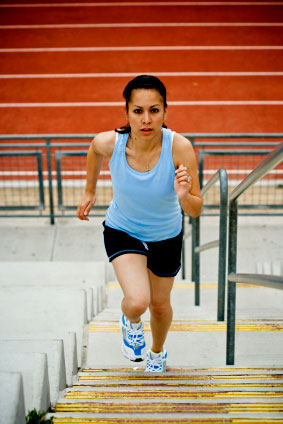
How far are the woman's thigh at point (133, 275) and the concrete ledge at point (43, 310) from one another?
60 centimetres

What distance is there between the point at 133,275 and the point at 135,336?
0.36m

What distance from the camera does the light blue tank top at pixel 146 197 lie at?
2316 mm

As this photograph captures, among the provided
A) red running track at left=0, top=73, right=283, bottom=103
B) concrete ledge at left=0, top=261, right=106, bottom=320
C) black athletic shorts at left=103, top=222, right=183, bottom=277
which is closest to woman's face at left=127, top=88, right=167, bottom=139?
black athletic shorts at left=103, top=222, right=183, bottom=277

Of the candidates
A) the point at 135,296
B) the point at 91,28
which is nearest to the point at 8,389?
the point at 135,296

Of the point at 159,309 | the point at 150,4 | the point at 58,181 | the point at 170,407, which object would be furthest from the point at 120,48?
the point at 170,407

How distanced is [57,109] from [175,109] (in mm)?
2632

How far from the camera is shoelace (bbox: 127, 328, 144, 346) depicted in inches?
99.9

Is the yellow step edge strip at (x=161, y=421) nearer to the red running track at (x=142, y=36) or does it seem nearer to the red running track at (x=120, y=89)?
the red running track at (x=120, y=89)

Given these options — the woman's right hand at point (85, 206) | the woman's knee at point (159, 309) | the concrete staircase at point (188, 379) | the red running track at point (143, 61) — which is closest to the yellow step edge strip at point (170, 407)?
the concrete staircase at point (188, 379)

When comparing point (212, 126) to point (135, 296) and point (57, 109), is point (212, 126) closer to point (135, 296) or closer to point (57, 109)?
point (57, 109)

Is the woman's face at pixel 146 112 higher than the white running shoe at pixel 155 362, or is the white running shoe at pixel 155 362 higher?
the woman's face at pixel 146 112

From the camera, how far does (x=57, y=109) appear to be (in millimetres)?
11070

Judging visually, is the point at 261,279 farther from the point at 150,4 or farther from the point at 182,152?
the point at 150,4

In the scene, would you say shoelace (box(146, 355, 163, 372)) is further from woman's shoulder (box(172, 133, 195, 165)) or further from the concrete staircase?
woman's shoulder (box(172, 133, 195, 165))
